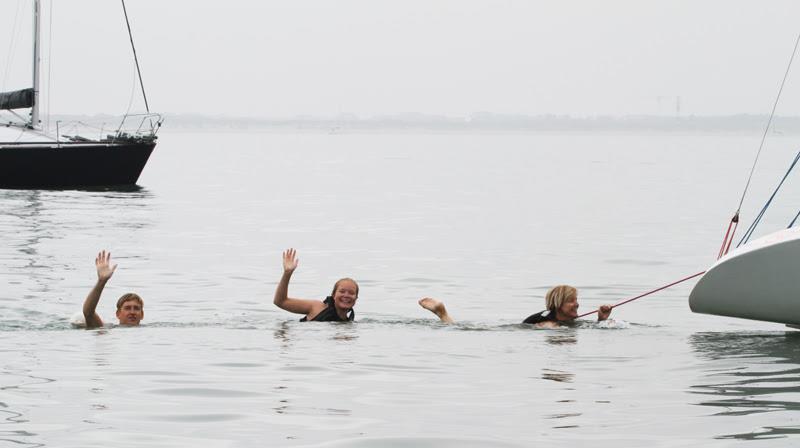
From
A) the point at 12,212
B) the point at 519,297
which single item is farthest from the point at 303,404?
the point at 12,212

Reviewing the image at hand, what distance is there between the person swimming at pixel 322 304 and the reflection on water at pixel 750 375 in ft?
11.3

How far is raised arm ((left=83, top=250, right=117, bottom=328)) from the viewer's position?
1338 cm

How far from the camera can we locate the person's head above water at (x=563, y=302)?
581 inches

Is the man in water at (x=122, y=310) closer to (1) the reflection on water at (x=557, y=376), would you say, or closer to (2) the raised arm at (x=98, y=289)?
(2) the raised arm at (x=98, y=289)

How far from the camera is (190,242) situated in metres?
31.6

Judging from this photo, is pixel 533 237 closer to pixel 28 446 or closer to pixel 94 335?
pixel 94 335

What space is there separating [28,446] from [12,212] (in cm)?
3261

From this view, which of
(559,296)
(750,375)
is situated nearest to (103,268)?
(559,296)

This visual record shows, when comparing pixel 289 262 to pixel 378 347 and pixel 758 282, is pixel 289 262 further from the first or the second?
pixel 758 282

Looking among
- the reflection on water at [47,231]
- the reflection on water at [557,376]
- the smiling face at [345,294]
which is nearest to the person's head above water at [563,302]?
the smiling face at [345,294]

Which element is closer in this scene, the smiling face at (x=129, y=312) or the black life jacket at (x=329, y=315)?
the smiling face at (x=129, y=312)

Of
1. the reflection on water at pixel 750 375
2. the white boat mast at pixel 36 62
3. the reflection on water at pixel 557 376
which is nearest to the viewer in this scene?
the reflection on water at pixel 750 375

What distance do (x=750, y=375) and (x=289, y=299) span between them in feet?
17.1

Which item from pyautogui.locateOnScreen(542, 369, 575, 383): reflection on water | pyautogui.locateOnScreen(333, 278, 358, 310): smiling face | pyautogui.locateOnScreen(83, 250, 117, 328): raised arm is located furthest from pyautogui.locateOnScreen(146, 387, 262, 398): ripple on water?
pyautogui.locateOnScreen(333, 278, 358, 310): smiling face
